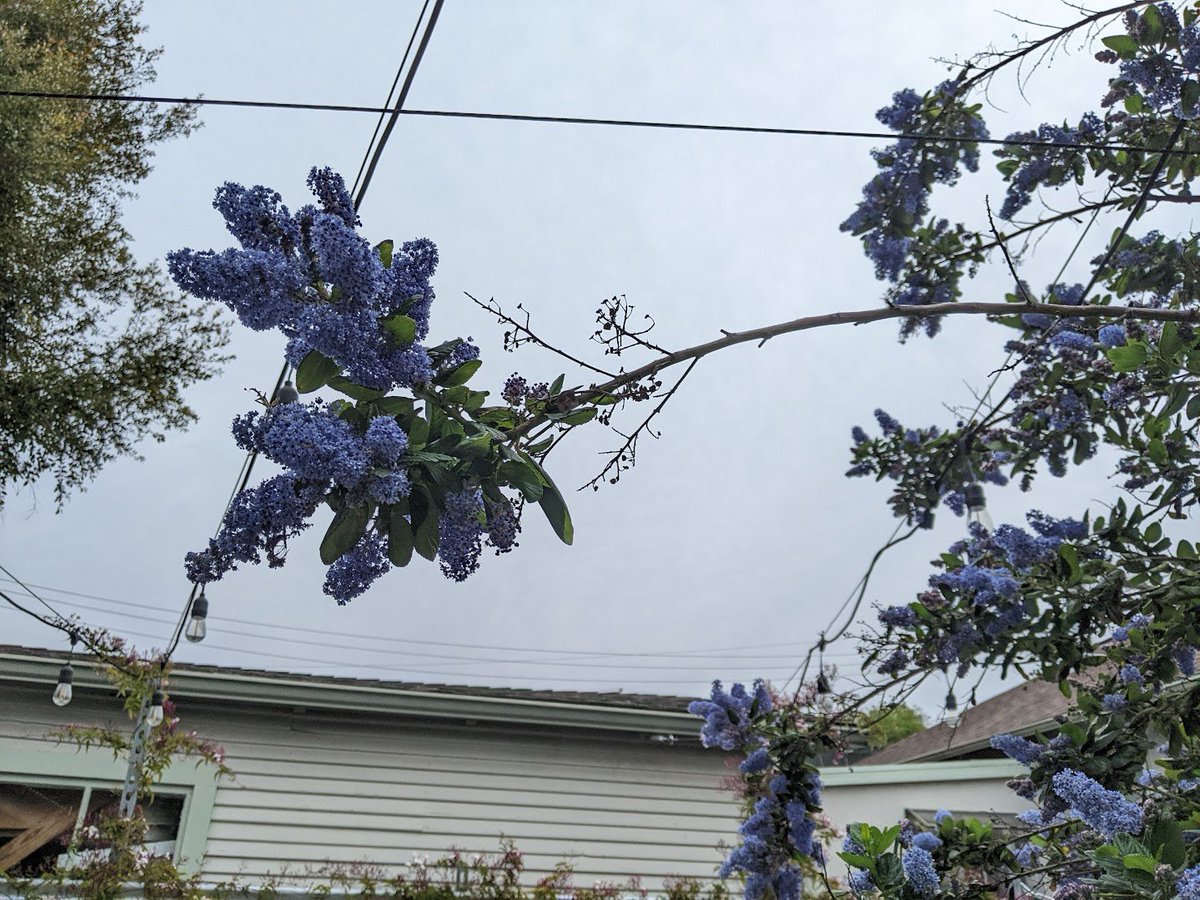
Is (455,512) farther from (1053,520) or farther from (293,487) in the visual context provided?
(1053,520)

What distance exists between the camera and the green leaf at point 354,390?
1744 millimetres

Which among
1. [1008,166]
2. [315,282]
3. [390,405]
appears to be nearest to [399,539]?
[390,405]

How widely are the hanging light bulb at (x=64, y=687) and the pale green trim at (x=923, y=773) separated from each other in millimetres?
6171

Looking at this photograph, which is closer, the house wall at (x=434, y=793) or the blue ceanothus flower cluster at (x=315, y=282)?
the blue ceanothus flower cluster at (x=315, y=282)

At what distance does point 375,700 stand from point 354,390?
19.5 ft

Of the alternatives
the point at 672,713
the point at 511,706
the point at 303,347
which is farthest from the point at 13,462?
the point at 303,347

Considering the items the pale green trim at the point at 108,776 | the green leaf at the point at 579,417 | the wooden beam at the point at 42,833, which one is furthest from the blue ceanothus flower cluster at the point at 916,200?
the wooden beam at the point at 42,833

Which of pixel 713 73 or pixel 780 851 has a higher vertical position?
pixel 713 73

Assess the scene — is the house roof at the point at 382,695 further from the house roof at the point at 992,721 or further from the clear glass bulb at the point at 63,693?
the house roof at the point at 992,721

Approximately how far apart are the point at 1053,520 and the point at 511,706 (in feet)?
15.6

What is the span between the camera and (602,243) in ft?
21.2

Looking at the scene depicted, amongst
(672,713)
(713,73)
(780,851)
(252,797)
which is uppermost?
(713,73)

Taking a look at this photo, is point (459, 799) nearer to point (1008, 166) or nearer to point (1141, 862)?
point (1008, 166)

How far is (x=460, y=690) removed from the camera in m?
7.79
